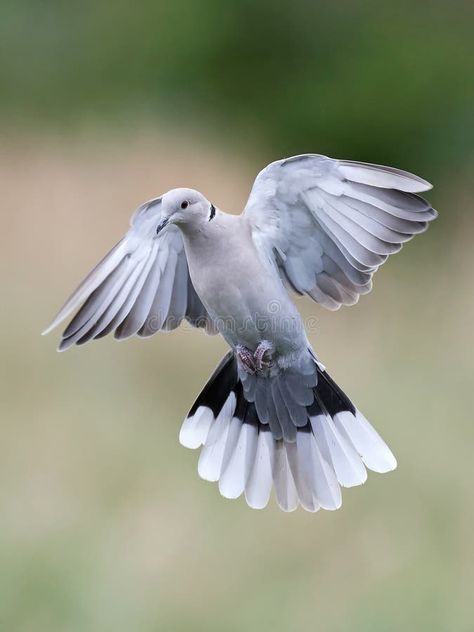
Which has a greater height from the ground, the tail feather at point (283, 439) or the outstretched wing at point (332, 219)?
the outstretched wing at point (332, 219)

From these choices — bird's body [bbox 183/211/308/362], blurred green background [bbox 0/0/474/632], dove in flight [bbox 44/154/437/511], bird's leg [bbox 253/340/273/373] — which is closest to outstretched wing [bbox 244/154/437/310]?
dove in flight [bbox 44/154/437/511]

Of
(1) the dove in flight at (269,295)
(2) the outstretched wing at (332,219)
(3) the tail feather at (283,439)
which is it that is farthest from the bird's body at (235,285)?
(3) the tail feather at (283,439)

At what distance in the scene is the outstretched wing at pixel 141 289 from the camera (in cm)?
398

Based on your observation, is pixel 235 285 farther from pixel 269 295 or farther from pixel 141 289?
pixel 141 289

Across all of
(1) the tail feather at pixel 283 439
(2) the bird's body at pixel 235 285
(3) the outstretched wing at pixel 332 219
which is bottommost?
(1) the tail feather at pixel 283 439

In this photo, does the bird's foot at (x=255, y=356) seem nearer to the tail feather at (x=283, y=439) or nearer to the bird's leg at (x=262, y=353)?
the bird's leg at (x=262, y=353)

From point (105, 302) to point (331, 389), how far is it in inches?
33.0

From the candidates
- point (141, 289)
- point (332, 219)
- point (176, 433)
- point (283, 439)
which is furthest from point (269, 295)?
point (176, 433)

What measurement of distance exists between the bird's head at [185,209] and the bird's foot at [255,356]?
17.2 inches

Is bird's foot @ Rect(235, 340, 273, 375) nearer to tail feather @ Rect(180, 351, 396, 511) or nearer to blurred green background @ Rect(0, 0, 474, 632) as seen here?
tail feather @ Rect(180, 351, 396, 511)

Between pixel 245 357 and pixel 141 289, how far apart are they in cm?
51
